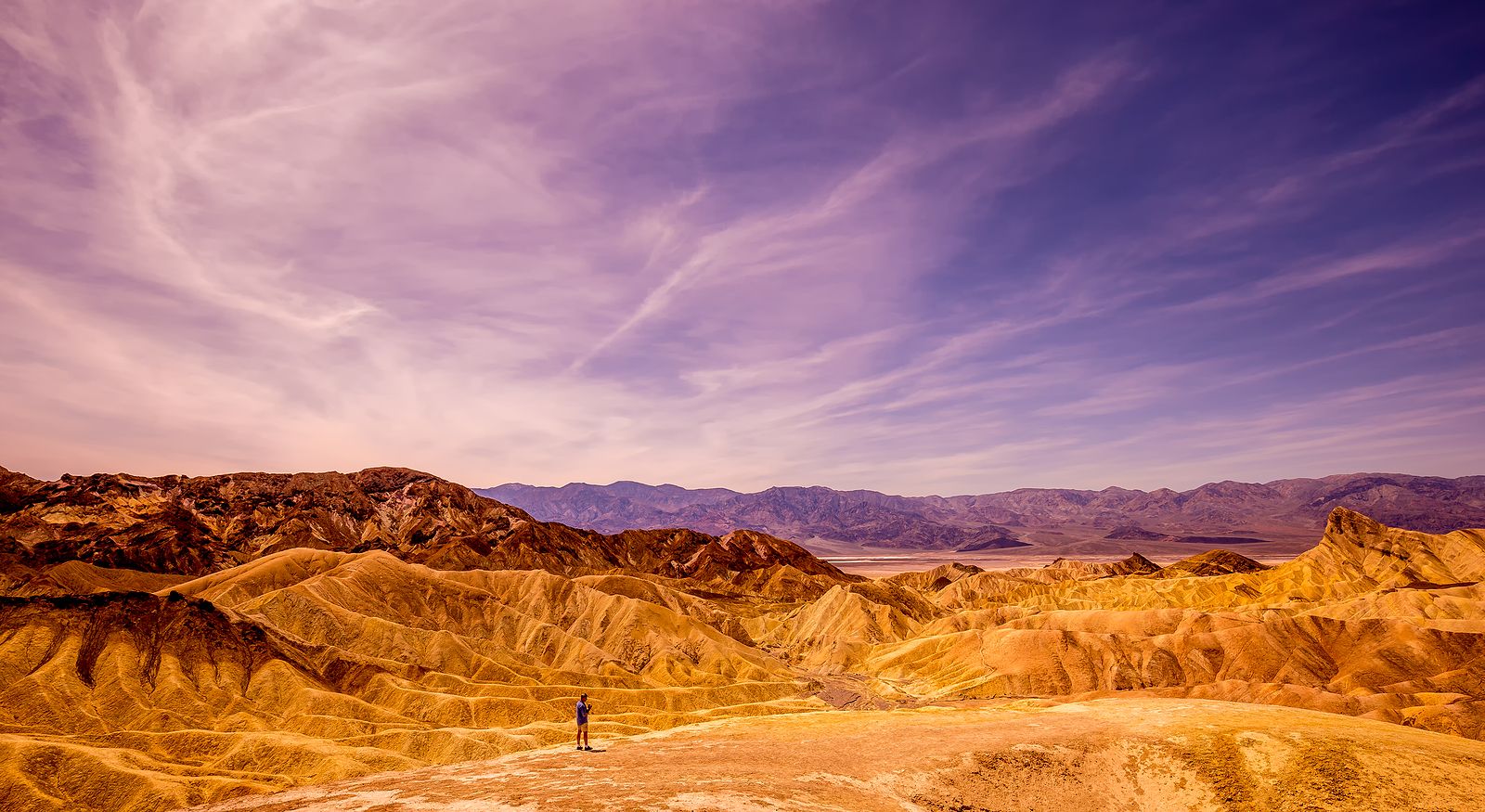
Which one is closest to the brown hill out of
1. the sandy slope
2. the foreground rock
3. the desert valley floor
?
the desert valley floor

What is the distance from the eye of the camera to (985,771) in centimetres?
2909

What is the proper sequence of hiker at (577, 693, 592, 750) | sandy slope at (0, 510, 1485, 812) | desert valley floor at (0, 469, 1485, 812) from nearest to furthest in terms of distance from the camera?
1. desert valley floor at (0, 469, 1485, 812)
2. hiker at (577, 693, 592, 750)
3. sandy slope at (0, 510, 1485, 812)

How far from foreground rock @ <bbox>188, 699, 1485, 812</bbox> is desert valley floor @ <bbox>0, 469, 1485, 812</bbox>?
0.16 meters

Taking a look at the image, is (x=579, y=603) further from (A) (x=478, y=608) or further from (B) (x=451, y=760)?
(B) (x=451, y=760)

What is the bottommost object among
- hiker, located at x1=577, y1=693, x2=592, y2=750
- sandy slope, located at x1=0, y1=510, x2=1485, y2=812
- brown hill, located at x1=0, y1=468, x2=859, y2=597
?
sandy slope, located at x1=0, y1=510, x2=1485, y2=812

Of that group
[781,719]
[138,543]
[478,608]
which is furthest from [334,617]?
[138,543]

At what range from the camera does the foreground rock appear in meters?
22.0

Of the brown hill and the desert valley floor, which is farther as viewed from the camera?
the brown hill

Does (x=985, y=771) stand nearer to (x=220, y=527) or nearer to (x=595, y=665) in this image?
(x=595, y=665)

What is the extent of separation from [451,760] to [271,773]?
1188cm

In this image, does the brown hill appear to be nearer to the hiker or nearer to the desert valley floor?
the desert valley floor

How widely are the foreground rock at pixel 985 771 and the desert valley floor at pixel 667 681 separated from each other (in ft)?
0.53

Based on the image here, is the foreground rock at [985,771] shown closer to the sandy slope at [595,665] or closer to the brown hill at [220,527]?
the sandy slope at [595,665]

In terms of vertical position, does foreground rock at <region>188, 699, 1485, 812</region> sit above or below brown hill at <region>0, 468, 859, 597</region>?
below
